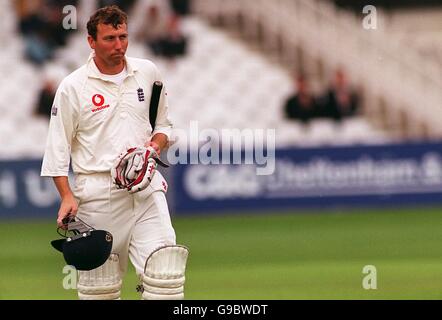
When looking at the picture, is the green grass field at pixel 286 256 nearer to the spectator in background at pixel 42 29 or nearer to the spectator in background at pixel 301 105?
the spectator in background at pixel 301 105

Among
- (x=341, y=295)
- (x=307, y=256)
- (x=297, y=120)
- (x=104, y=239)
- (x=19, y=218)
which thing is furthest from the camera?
(x=297, y=120)

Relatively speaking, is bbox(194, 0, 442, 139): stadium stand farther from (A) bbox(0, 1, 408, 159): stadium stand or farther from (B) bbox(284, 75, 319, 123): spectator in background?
(B) bbox(284, 75, 319, 123): spectator in background

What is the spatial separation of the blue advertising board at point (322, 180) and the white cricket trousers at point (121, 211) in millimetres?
Result: 10259

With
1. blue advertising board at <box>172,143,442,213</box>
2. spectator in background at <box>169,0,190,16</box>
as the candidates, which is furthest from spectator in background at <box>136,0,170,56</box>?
blue advertising board at <box>172,143,442,213</box>

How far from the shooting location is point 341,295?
10.7m

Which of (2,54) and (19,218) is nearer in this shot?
(19,218)

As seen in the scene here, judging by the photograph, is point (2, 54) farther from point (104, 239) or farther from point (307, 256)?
point (104, 239)

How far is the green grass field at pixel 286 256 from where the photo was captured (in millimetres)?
11125

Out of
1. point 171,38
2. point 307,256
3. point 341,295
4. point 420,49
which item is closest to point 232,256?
point 307,256

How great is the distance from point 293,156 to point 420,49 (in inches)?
201

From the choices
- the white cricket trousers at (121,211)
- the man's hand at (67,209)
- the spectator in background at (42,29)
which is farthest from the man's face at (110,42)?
the spectator in background at (42,29)

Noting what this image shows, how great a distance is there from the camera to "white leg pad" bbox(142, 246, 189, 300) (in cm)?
724

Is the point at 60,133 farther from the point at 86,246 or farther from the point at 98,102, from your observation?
the point at 86,246
